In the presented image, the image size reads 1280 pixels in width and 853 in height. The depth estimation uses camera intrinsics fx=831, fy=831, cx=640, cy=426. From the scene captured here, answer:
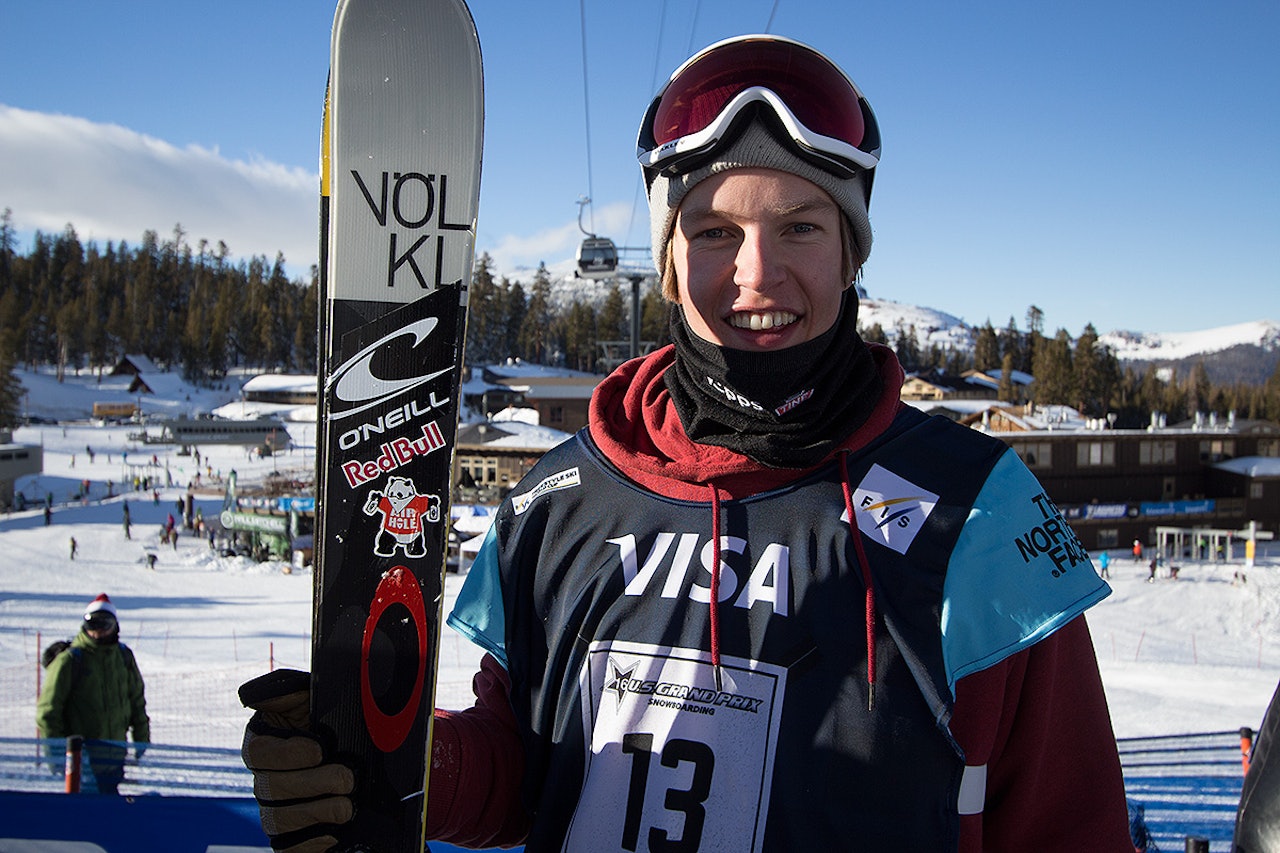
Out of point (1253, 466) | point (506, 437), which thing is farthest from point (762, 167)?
point (1253, 466)

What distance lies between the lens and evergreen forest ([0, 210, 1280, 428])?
6412cm

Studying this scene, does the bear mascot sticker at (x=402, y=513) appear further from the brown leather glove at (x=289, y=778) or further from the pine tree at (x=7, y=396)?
the pine tree at (x=7, y=396)

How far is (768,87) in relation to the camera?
55.5 inches

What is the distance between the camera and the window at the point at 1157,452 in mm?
29156

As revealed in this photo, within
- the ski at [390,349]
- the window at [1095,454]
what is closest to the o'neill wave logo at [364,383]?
the ski at [390,349]

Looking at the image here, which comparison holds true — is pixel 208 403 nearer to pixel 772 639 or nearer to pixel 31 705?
pixel 31 705

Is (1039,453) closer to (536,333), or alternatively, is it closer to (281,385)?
(281,385)

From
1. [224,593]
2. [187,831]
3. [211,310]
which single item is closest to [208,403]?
[211,310]

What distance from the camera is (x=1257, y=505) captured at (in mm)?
29234

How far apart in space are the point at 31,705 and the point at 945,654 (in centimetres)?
947

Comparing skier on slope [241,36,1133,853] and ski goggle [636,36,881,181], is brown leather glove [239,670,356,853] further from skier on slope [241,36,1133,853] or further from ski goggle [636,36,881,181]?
ski goggle [636,36,881,181]

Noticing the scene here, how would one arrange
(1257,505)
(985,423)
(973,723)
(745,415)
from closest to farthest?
(973,723)
(745,415)
(1257,505)
(985,423)

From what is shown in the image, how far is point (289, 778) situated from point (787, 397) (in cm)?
101

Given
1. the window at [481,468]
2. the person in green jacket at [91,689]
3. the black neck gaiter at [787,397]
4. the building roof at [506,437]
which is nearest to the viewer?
the black neck gaiter at [787,397]
